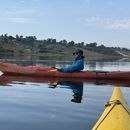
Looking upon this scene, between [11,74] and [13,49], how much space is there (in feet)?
307

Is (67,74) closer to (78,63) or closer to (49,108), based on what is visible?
(78,63)

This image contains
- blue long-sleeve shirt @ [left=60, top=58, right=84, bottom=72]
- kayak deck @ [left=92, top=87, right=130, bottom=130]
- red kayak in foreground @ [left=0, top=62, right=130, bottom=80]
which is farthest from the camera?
red kayak in foreground @ [left=0, top=62, right=130, bottom=80]

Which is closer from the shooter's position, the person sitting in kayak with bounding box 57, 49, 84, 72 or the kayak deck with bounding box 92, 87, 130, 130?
the kayak deck with bounding box 92, 87, 130, 130

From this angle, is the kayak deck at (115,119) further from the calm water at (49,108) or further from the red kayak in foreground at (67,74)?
the red kayak in foreground at (67,74)

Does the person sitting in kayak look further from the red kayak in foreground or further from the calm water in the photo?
the calm water

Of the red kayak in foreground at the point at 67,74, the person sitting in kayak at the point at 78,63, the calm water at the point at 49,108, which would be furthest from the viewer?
the red kayak in foreground at the point at 67,74

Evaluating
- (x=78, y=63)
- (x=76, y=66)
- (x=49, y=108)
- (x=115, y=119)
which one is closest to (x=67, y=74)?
(x=76, y=66)

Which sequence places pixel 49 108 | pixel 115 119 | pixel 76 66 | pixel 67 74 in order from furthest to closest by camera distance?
1. pixel 67 74
2. pixel 76 66
3. pixel 49 108
4. pixel 115 119

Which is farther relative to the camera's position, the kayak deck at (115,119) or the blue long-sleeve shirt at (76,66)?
the blue long-sleeve shirt at (76,66)

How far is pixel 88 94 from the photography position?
17.5 m

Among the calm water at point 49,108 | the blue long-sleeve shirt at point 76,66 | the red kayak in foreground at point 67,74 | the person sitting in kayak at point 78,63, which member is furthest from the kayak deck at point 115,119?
the red kayak in foreground at point 67,74

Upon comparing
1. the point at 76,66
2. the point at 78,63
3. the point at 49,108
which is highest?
the point at 78,63

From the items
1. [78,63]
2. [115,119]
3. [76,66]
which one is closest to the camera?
[115,119]

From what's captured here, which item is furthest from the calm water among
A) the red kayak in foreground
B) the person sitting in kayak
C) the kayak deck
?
the red kayak in foreground
